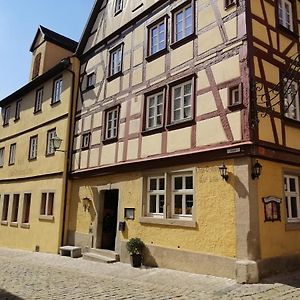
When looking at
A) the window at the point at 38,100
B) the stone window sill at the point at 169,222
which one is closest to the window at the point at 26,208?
the window at the point at 38,100

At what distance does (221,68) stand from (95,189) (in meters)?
6.73

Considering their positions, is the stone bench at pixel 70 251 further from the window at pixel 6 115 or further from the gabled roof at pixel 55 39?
the gabled roof at pixel 55 39

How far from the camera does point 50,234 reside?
15.2 meters

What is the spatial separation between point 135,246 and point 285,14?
806 centimetres

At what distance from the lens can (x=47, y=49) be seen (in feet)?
63.7

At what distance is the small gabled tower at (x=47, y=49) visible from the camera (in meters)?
19.3

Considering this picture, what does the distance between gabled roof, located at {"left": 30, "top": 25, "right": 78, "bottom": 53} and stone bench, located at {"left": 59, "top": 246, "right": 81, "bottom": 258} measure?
11.6 m

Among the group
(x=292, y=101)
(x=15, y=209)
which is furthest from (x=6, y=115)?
(x=292, y=101)

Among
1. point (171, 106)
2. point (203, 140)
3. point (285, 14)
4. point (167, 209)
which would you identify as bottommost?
point (167, 209)

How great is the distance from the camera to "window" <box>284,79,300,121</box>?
9602mm

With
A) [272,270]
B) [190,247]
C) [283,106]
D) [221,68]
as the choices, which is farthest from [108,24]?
[272,270]

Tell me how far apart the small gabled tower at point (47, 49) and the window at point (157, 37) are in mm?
8860

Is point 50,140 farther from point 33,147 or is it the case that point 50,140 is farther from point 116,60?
point 116,60

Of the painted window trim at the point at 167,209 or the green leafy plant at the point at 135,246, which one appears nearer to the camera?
the painted window trim at the point at 167,209
